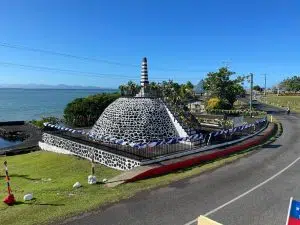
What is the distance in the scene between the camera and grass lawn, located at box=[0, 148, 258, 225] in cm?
1051

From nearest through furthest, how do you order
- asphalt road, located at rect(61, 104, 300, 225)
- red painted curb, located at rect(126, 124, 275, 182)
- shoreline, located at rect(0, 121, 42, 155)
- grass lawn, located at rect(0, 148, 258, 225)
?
1. asphalt road, located at rect(61, 104, 300, 225)
2. grass lawn, located at rect(0, 148, 258, 225)
3. red painted curb, located at rect(126, 124, 275, 182)
4. shoreline, located at rect(0, 121, 42, 155)

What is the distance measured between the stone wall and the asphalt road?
481cm

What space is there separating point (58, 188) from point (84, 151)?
30.4 feet

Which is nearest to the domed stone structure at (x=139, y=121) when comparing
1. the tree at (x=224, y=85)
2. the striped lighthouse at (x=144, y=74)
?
the striped lighthouse at (x=144, y=74)

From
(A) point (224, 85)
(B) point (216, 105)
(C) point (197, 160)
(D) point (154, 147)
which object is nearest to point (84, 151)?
(D) point (154, 147)

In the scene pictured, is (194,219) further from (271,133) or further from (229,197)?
(271,133)

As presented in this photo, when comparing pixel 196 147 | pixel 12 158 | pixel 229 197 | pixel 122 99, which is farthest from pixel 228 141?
pixel 12 158

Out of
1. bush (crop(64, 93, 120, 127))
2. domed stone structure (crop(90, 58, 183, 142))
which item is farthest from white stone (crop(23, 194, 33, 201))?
bush (crop(64, 93, 120, 127))

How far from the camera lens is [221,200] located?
39.9 feet

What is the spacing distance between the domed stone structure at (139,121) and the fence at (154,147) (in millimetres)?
1339

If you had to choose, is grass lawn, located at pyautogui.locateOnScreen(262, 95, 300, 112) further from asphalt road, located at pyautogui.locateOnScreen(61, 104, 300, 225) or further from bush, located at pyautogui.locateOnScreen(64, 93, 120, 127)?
asphalt road, located at pyautogui.locateOnScreen(61, 104, 300, 225)

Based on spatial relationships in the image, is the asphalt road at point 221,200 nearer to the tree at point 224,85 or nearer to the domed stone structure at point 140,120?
the domed stone structure at point 140,120

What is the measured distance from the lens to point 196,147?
2066 centimetres

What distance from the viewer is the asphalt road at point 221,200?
10.3 meters
